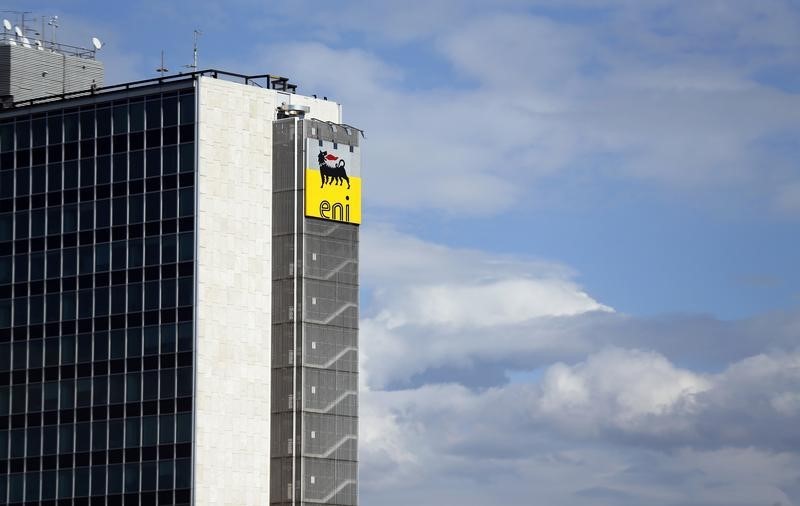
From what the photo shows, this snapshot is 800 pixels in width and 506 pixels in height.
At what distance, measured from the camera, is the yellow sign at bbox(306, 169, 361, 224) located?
196 metres

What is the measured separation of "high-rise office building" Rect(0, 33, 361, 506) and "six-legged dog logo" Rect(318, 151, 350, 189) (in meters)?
0.18

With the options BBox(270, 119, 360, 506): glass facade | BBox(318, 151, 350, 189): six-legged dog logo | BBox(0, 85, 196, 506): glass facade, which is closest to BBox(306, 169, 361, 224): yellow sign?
BBox(318, 151, 350, 189): six-legged dog logo

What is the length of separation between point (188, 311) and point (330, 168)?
68.2 feet

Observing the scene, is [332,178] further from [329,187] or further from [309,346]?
[309,346]

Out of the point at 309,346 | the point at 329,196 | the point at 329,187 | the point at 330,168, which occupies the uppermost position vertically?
the point at 330,168

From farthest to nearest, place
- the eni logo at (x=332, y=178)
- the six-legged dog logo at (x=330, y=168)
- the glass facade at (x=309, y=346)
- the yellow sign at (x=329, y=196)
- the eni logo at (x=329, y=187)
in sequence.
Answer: the six-legged dog logo at (x=330, y=168) < the eni logo at (x=332, y=178) < the eni logo at (x=329, y=187) < the yellow sign at (x=329, y=196) < the glass facade at (x=309, y=346)

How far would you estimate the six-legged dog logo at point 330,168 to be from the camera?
197750 mm

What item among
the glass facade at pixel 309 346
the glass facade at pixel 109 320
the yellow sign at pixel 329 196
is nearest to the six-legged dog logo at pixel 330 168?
the yellow sign at pixel 329 196

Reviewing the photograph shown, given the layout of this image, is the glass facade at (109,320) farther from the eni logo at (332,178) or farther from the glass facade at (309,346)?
the eni logo at (332,178)

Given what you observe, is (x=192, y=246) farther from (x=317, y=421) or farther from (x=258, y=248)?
(x=317, y=421)

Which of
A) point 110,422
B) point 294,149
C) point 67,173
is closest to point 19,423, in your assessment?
point 110,422

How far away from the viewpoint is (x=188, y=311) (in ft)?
620

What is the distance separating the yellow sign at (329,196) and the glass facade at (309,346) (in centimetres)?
82

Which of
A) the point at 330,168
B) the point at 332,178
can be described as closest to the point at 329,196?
the point at 332,178
